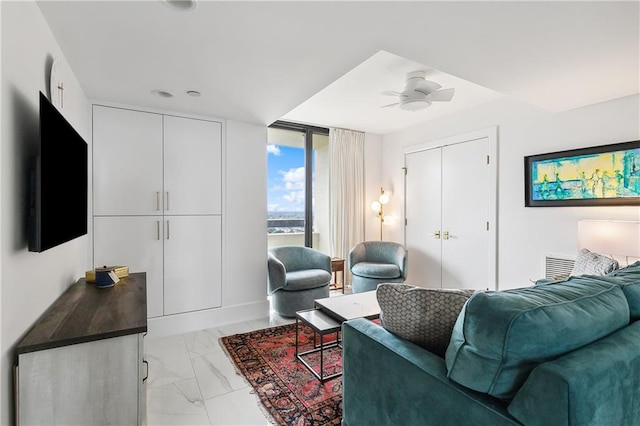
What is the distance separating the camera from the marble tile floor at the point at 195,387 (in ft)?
6.29

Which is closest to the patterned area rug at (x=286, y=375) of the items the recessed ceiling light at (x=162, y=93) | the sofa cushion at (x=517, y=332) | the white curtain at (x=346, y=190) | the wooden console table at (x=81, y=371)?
the wooden console table at (x=81, y=371)

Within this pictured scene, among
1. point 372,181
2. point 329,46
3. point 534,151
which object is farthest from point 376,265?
point 329,46

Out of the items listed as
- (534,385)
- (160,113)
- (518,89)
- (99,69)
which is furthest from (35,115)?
(518,89)

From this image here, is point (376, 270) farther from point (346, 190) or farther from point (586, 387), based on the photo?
point (586, 387)

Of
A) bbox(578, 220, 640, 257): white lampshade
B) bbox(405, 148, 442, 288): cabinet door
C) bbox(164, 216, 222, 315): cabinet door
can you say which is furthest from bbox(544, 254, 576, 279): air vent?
bbox(164, 216, 222, 315): cabinet door

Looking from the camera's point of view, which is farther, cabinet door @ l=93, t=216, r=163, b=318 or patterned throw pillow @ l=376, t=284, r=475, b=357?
cabinet door @ l=93, t=216, r=163, b=318

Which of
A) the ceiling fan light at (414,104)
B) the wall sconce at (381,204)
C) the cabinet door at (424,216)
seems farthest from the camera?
the wall sconce at (381,204)

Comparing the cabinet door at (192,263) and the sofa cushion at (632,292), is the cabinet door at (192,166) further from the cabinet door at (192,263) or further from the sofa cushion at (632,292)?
Result: the sofa cushion at (632,292)

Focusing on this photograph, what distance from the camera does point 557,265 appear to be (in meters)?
3.12

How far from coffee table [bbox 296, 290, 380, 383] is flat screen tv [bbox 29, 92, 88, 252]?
62.5 inches

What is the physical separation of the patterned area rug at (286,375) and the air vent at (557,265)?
2267mm

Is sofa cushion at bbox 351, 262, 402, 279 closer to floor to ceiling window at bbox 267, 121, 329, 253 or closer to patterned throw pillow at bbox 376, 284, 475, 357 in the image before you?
floor to ceiling window at bbox 267, 121, 329, 253

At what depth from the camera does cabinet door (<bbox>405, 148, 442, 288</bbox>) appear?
14.3ft

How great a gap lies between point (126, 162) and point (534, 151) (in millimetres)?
4085
